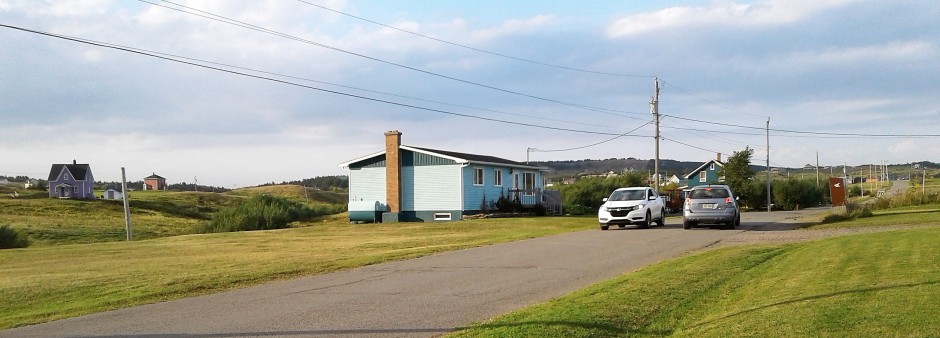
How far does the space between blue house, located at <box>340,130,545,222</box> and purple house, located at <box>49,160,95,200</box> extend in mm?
60200

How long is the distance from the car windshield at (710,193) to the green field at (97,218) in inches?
1141

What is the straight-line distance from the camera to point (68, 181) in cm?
8975

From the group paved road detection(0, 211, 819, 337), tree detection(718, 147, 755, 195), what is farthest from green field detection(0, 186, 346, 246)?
tree detection(718, 147, 755, 195)

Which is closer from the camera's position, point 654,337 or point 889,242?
point 654,337

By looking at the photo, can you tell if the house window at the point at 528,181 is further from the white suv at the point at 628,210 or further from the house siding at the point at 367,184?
the white suv at the point at 628,210

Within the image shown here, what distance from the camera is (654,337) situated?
8.20m

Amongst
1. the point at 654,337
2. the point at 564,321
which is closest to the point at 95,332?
the point at 564,321

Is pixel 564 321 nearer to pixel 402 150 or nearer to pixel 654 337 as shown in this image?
pixel 654 337

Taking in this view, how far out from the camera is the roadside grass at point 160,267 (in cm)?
1207

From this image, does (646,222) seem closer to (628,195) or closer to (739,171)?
(628,195)

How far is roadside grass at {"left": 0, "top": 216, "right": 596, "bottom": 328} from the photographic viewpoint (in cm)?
1207

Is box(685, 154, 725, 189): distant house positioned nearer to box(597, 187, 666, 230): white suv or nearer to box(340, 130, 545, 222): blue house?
box(340, 130, 545, 222): blue house

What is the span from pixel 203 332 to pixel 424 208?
33451mm

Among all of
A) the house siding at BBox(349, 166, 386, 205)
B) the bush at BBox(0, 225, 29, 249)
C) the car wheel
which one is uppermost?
the house siding at BBox(349, 166, 386, 205)
